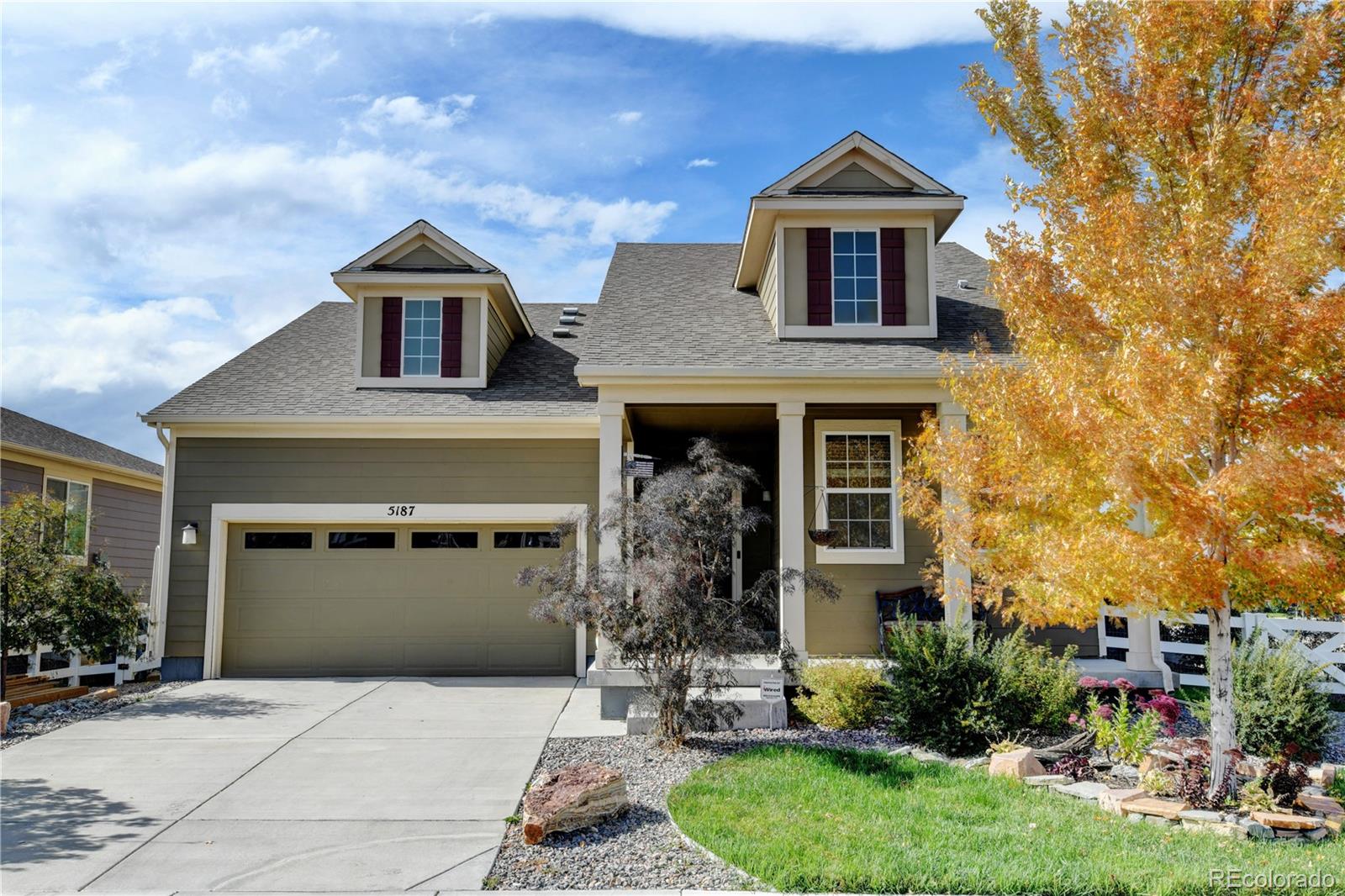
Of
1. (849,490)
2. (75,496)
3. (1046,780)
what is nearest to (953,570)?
(849,490)

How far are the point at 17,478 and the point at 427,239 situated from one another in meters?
8.45

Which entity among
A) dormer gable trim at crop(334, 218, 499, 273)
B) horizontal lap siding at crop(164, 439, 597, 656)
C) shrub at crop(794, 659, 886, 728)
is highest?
dormer gable trim at crop(334, 218, 499, 273)

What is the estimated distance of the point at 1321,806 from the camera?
5645 millimetres

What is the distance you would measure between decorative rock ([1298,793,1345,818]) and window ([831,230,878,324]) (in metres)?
6.68

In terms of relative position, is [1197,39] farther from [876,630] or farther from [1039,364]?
[876,630]

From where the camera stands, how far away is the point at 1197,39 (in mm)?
5906

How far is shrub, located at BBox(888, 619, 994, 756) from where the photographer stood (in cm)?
727

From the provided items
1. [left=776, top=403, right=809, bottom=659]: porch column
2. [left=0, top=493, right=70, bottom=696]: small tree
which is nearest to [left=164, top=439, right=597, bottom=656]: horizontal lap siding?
[left=0, top=493, right=70, bottom=696]: small tree

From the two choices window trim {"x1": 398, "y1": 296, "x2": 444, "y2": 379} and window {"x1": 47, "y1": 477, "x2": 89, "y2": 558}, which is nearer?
window trim {"x1": 398, "y1": 296, "x2": 444, "y2": 379}

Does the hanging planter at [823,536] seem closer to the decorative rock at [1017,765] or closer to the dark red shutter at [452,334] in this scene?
the decorative rock at [1017,765]

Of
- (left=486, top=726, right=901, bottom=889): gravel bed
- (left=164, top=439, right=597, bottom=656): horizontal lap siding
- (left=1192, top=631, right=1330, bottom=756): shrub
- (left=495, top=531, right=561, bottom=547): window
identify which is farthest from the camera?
(left=495, top=531, right=561, bottom=547): window

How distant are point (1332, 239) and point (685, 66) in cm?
661

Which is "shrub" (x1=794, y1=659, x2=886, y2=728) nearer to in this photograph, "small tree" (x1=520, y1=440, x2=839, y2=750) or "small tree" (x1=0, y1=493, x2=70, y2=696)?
"small tree" (x1=520, y1=440, x2=839, y2=750)
